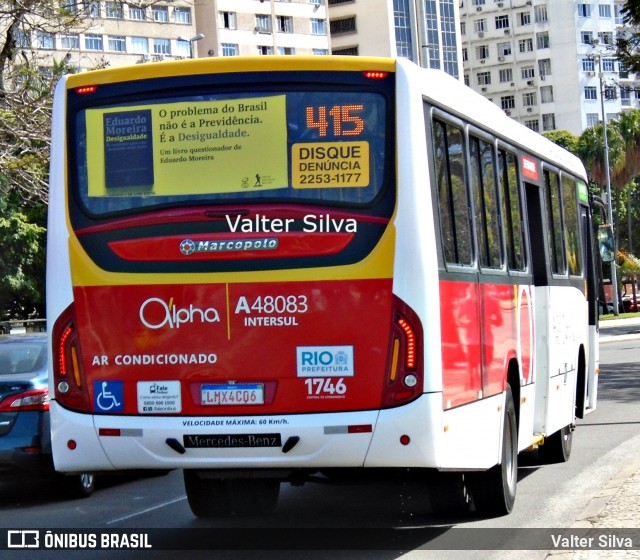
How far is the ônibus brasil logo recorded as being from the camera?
8.63 m

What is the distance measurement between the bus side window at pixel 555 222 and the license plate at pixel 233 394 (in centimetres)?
531

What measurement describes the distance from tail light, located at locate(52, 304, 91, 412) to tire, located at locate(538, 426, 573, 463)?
6392 millimetres

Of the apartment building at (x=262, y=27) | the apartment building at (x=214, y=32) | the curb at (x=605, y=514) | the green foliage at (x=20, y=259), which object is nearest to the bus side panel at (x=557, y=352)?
the curb at (x=605, y=514)

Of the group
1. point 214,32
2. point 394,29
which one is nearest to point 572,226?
point 214,32

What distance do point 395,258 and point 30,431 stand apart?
5.12 m

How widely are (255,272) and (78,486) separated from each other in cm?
532

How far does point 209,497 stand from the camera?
10.8m

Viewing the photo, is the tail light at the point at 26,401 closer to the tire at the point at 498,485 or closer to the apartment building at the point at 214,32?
the tire at the point at 498,485

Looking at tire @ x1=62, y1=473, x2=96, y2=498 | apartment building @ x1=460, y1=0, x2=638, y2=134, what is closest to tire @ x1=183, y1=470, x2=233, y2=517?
tire @ x1=62, y1=473, x2=96, y2=498

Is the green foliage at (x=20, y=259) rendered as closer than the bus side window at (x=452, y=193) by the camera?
No

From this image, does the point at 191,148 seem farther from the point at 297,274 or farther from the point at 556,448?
the point at 556,448

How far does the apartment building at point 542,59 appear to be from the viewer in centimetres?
12225

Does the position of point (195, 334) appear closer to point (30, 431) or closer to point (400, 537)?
point (400, 537)

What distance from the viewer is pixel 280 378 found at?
8531 millimetres
